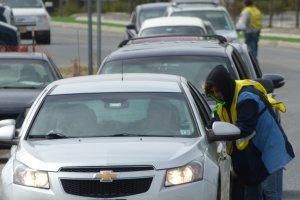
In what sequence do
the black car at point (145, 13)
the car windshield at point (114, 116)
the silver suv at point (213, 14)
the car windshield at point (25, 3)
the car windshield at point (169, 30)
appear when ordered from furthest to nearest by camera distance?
the car windshield at point (25, 3), the black car at point (145, 13), the silver suv at point (213, 14), the car windshield at point (169, 30), the car windshield at point (114, 116)

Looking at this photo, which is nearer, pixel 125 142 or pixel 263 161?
pixel 125 142

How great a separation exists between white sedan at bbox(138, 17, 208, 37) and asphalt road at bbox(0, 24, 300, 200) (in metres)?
1.58

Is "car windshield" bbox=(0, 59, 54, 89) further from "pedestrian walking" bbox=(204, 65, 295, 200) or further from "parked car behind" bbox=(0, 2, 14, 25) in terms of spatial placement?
"parked car behind" bbox=(0, 2, 14, 25)

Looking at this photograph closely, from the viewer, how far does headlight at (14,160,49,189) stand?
26.0ft

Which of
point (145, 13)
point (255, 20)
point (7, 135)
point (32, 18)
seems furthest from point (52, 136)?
point (32, 18)

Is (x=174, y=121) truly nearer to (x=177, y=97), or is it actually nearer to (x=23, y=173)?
(x=177, y=97)

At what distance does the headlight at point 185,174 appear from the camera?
7.91 m

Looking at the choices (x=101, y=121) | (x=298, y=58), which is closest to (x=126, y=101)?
(x=101, y=121)

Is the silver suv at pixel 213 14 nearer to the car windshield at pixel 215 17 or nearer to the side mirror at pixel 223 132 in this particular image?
the car windshield at pixel 215 17

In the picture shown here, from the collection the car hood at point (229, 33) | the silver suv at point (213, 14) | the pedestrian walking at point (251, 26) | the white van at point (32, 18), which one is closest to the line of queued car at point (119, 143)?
the car hood at point (229, 33)

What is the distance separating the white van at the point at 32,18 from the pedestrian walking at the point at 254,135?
90.4 feet

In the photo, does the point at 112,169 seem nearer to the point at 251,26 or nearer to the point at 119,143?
the point at 119,143

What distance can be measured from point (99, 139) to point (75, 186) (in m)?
0.76

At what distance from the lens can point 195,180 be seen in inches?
314
